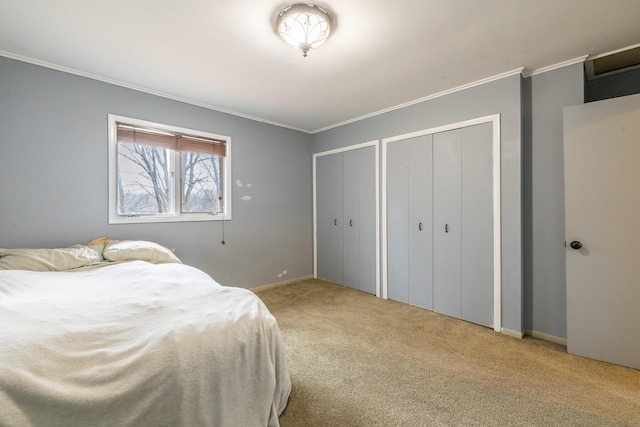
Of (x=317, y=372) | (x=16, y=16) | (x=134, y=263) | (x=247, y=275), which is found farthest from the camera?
(x=247, y=275)

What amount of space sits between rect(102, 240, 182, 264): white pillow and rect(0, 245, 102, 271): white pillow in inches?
5.1

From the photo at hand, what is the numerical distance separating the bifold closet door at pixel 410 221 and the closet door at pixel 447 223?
0.24 feet

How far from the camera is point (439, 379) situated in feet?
5.98

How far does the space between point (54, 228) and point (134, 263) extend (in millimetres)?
917

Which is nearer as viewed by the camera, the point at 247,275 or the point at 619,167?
the point at 619,167

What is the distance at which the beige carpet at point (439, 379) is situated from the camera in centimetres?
149

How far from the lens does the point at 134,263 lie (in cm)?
220

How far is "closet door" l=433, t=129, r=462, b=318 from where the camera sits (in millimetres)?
2838

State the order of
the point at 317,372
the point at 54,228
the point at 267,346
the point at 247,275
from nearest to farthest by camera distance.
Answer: the point at 267,346 → the point at 317,372 → the point at 54,228 → the point at 247,275

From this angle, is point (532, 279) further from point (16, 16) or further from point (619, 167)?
point (16, 16)

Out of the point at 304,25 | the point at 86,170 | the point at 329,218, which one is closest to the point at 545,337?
the point at 329,218

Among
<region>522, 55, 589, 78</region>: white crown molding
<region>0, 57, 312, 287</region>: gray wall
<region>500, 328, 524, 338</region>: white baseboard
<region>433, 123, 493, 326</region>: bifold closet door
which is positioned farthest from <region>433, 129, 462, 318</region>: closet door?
<region>0, 57, 312, 287</region>: gray wall

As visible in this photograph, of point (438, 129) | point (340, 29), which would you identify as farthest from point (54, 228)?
point (438, 129)

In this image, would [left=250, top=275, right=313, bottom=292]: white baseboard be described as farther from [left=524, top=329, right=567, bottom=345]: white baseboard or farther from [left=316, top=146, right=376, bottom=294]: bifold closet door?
Answer: [left=524, top=329, right=567, bottom=345]: white baseboard
